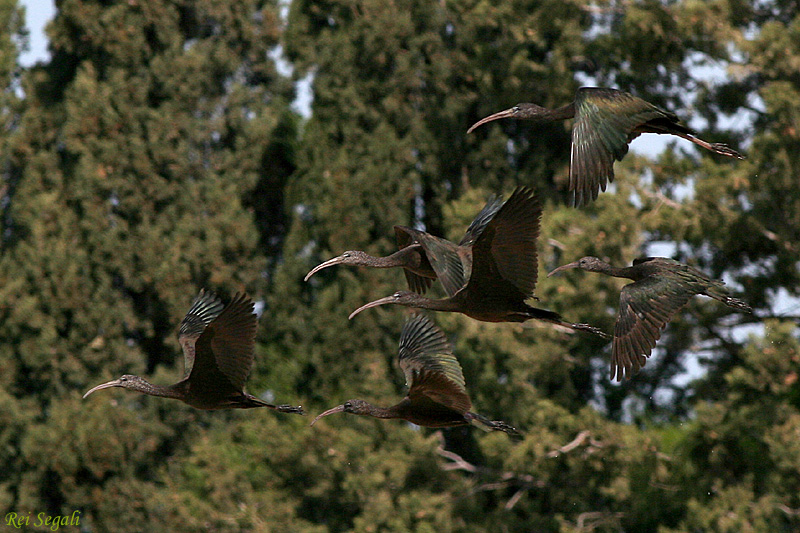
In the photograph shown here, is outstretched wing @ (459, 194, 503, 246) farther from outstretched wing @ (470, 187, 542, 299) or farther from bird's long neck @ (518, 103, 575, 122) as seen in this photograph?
outstretched wing @ (470, 187, 542, 299)

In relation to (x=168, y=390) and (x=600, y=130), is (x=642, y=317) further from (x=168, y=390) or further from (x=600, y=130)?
(x=168, y=390)

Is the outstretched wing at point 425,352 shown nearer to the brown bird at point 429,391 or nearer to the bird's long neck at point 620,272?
the brown bird at point 429,391

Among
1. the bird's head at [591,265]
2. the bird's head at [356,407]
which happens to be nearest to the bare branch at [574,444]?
the bird's head at [591,265]

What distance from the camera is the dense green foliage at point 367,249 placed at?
14.8 meters

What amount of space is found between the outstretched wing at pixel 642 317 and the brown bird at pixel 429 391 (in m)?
0.71

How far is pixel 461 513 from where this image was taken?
16562 mm

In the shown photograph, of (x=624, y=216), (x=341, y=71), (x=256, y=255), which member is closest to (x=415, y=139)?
(x=341, y=71)

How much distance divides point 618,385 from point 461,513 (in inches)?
103

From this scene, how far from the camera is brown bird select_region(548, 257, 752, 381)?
7727mm

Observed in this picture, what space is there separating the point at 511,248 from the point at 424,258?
1.35 m

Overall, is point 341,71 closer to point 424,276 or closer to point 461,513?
point 461,513

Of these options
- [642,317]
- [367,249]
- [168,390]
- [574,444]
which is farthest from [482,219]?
[367,249]

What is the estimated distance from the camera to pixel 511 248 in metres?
7.36

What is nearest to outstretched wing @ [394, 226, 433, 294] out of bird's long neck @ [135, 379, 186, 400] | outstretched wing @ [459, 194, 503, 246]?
outstretched wing @ [459, 194, 503, 246]
